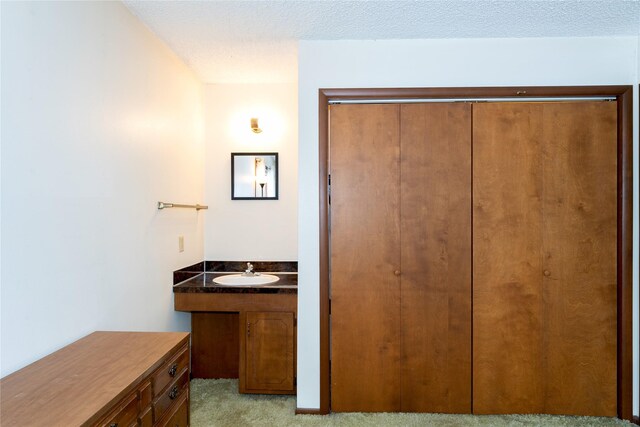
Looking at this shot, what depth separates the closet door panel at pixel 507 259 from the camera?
8.28ft

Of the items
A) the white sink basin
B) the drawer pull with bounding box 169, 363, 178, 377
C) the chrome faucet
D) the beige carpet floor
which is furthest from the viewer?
the chrome faucet

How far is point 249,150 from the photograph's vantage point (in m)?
3.36

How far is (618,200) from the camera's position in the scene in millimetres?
2523

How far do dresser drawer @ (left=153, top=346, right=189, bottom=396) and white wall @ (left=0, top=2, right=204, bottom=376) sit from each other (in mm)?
481

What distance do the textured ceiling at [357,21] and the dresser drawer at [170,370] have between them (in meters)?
1.86

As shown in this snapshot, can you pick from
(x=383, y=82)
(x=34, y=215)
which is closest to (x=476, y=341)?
(x=383, y=82)

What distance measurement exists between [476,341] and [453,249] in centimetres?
62

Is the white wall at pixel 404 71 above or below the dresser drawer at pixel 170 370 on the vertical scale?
above

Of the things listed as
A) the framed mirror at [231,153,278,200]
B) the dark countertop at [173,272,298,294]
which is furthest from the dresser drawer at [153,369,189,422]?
the framed mirror at [231,153,278,200]

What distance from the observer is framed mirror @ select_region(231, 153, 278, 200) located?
3.34m

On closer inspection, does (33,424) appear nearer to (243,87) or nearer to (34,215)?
(34,215)

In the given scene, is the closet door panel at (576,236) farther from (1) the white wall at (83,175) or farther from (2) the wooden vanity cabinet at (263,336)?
(1) the white wall at (83,175)

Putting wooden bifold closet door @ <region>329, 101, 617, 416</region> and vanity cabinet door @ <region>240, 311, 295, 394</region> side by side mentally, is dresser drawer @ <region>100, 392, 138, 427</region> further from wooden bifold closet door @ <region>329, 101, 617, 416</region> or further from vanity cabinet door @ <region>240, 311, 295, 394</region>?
wooden bifold closet door @ <region>329, 101, 617, 416</region>

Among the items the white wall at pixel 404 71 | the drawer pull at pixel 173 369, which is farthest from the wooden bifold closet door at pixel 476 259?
the drawer pull at pixel 173 369
